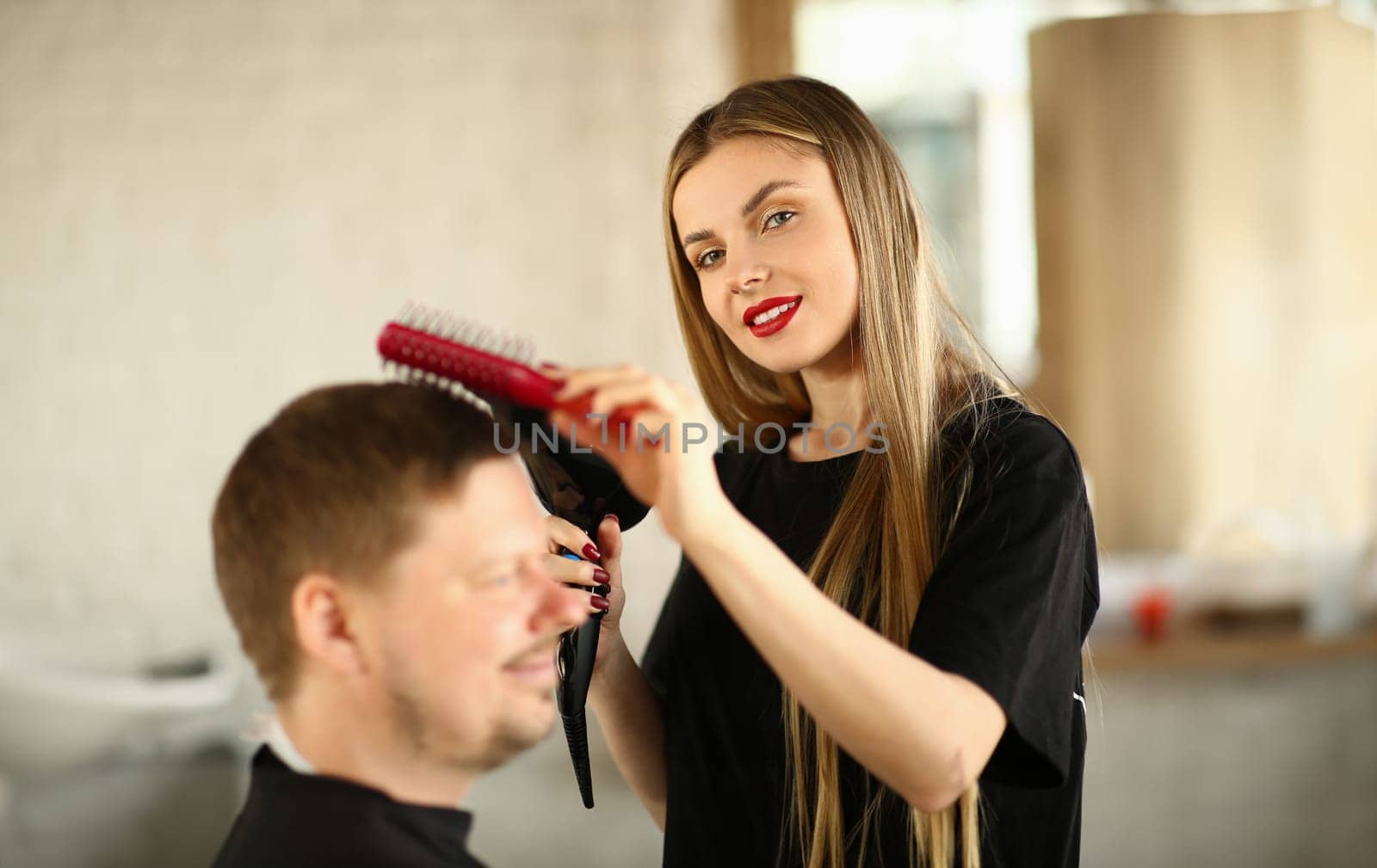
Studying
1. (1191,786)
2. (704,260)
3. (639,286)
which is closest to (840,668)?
Answer: (704,260)

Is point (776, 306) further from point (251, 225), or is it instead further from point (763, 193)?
point (251, 225)

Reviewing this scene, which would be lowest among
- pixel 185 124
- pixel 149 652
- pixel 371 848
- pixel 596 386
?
pixel 149 652

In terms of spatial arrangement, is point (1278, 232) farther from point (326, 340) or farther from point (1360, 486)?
point (326, 340)

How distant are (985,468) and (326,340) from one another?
6.12ft

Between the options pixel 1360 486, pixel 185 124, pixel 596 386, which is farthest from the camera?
pixel 1360 486

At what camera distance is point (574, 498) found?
0.93m

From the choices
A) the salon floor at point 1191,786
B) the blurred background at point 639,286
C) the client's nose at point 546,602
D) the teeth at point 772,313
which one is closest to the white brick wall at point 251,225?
the blurred background at point 639,286

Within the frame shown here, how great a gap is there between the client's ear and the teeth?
18.5 inches

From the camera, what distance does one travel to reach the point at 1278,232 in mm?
2541

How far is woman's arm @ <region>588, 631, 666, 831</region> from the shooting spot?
1096 mm

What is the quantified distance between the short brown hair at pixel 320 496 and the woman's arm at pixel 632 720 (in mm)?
376

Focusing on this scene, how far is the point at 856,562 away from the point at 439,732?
418 millimetres

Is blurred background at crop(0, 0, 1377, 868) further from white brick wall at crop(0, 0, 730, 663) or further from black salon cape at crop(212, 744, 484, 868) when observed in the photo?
black salon cape at crop(212, 744, 484, 868)

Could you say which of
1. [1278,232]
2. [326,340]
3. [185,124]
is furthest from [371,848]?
[1278,232]
